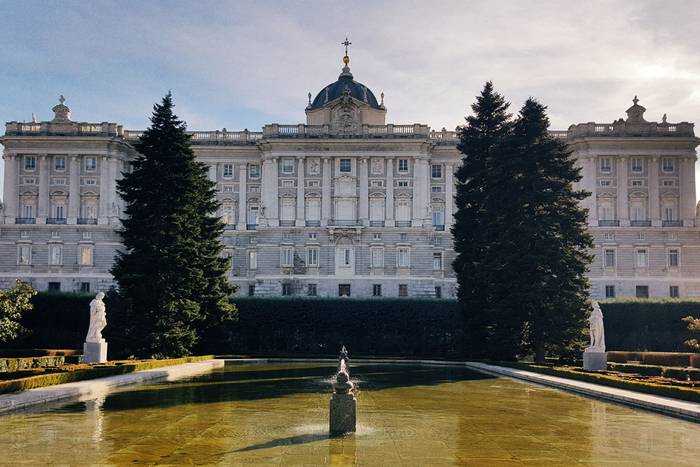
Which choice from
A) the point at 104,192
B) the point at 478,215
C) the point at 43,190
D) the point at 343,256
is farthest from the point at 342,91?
the point at 478,215

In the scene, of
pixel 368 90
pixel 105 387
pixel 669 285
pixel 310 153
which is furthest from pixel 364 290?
pixel 105 387

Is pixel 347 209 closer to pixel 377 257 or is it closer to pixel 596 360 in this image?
pixel 377 257

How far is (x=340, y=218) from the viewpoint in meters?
70.3

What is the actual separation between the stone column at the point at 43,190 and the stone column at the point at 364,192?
29.2 metres

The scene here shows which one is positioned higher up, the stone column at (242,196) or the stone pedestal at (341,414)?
the stone column at (242,196)

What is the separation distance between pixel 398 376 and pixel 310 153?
147 ft

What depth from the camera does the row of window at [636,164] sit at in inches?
2795

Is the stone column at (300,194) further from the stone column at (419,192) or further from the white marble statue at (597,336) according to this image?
the white marble statue at (597,336)

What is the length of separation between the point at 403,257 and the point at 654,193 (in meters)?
24.1

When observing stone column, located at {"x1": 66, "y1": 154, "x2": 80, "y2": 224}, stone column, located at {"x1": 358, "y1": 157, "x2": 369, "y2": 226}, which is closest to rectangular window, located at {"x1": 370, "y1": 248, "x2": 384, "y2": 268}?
stone column, located at {"x1": 358, "y1": 157, "x2": 369, "y2": 226}

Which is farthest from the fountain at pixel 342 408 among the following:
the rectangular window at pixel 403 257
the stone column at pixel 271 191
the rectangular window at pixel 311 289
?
the stone column at pixel 271 191

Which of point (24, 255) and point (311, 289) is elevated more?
point (24, 255)

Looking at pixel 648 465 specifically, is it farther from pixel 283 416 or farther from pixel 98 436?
pixel 98 436

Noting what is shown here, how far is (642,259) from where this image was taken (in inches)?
2736
